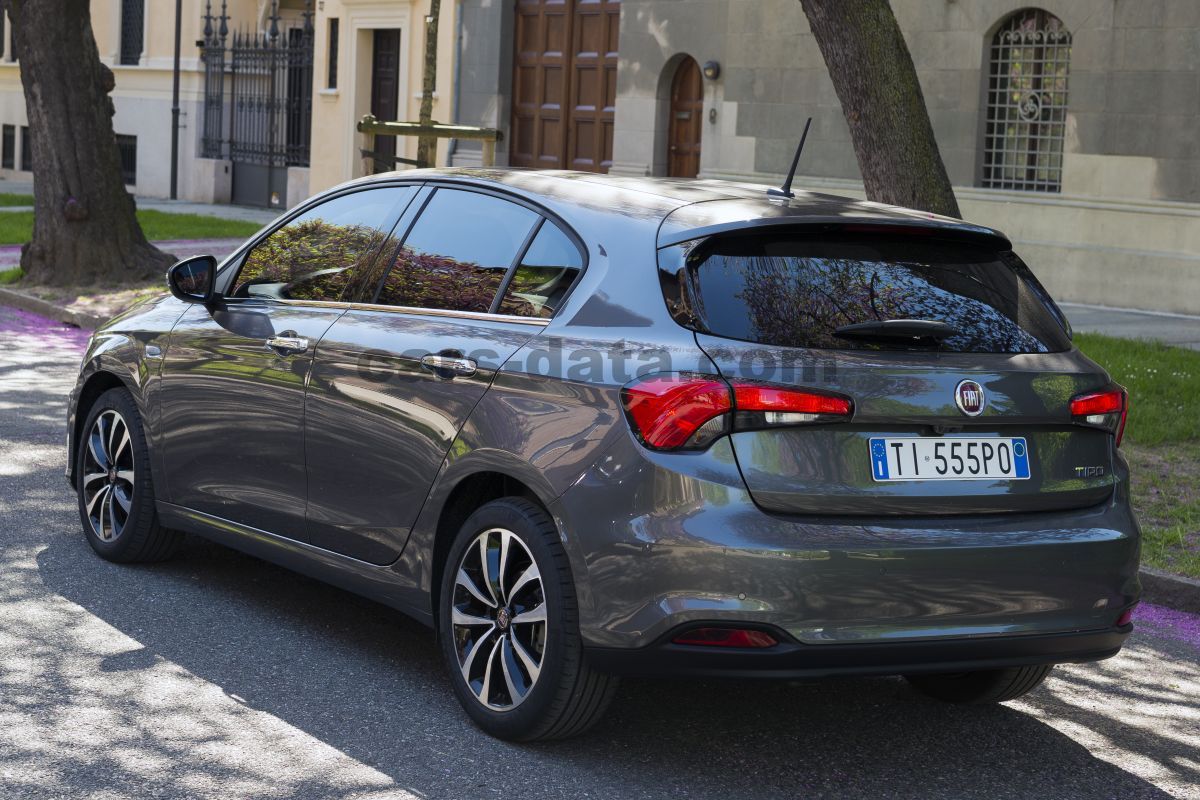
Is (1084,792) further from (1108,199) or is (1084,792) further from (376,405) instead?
(1108,199)

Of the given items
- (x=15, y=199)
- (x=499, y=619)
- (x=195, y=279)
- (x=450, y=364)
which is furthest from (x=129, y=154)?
(x=499, y=619)

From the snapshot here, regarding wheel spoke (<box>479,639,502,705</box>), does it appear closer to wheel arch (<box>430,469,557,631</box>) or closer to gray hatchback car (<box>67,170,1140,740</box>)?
gray hatchback car (<box>67,170,1140,740</box>)

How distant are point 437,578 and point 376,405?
578 mm

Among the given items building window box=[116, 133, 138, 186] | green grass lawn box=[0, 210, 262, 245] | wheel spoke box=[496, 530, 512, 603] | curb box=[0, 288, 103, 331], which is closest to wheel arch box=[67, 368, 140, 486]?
wheel spoke box=[496, 530, 512, 603]

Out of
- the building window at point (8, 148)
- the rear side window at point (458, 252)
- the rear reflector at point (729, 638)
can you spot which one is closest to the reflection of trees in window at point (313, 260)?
the rear side window at point (458, 252)

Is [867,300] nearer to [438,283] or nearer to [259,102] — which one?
[438,283]

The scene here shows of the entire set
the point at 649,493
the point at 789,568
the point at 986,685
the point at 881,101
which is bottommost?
the point at 986,685

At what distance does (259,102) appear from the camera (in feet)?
110

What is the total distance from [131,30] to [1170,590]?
112 feet

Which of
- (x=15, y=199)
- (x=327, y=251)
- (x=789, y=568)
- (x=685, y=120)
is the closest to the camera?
(x=789, y=568)

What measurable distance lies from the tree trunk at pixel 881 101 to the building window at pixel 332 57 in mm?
22947

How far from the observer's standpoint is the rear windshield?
4.55 m

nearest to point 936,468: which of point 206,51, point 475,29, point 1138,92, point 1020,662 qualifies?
point 1020,662

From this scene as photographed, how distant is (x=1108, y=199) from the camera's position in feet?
60.7
